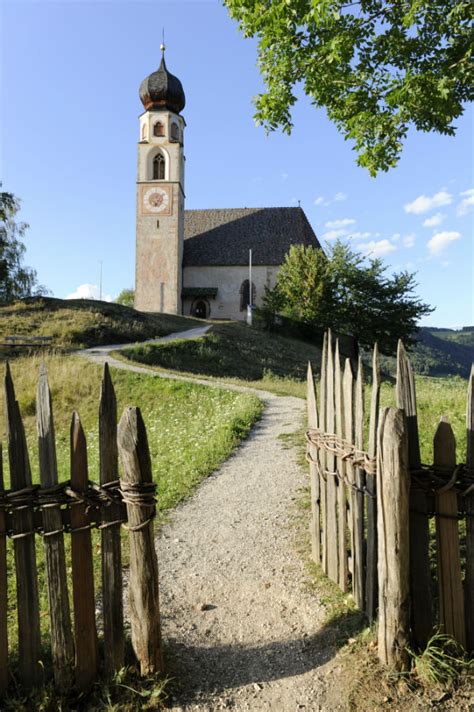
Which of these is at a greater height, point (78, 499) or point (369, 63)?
point (369, 63)

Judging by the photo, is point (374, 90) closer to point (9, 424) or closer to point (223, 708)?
point (9, 424)

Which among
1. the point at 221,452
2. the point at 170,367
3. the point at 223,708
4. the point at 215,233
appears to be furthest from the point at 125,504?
the point at 215,233

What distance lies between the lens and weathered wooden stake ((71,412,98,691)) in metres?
3.01

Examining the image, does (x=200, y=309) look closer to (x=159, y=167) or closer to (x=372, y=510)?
(x=159, y=167)

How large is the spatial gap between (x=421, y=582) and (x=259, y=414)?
8.44 m

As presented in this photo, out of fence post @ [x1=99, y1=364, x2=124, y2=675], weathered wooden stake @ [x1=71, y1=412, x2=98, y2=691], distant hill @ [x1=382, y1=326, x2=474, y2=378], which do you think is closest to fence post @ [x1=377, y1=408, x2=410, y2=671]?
fence post @ [x1=99, y1=364, x2=124, y2=675]

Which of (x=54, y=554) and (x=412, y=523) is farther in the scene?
(x=412, y=523)

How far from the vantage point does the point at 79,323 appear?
27.3 meters

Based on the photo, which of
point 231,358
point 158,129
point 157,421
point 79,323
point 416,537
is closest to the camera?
point 416,537

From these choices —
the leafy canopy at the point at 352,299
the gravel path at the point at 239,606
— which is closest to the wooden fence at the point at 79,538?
the gravel path at the point at 239,606

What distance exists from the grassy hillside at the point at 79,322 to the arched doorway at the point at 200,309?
39.9ft

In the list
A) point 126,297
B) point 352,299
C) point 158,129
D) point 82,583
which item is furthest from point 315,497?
point 126,297

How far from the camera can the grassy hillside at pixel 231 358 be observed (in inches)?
836

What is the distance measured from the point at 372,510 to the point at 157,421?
32.3 feet
